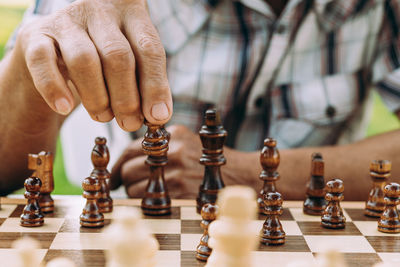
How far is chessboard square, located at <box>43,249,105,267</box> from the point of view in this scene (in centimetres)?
102

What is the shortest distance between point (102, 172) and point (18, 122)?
41cm

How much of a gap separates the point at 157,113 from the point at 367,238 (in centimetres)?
57

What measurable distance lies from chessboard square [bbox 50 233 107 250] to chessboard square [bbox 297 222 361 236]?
19.2 inches

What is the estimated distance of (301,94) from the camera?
2.27 meters

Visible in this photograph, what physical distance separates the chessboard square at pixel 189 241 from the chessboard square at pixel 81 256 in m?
0.18

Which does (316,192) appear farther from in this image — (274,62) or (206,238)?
(274,62)

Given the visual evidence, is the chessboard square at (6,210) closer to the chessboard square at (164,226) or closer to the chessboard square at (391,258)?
the chessboard square at (164,226)

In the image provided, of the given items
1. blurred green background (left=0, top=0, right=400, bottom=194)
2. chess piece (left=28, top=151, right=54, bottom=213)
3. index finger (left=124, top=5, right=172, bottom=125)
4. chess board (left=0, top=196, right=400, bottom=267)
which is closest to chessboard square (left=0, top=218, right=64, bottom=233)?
chess board (left=0, top=196, right=400, bottom=267)

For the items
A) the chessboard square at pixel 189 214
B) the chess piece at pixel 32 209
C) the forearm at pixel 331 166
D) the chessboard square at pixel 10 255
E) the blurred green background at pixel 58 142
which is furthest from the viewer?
the blurred green background at pixel 58 142

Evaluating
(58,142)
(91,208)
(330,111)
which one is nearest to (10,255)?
(91,208)

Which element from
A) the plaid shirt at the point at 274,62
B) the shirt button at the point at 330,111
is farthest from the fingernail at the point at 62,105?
the shirt button at the point at 330,111

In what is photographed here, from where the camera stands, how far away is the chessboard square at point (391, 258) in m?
1.06

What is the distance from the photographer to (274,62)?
86.2 inches

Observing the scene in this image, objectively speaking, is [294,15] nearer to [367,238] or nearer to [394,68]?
[394,68]
